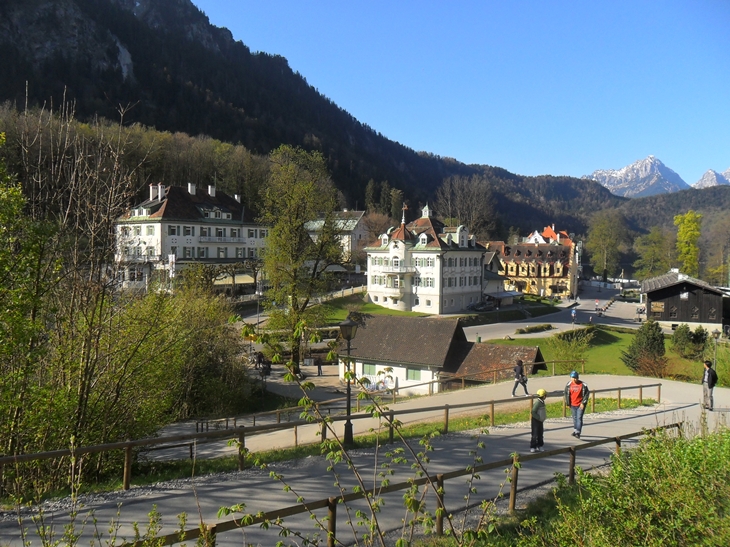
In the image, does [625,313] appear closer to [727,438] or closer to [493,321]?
[493,321]

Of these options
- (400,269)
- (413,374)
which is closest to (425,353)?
(413,374)

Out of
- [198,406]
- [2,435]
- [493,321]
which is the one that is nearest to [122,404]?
[2,435]

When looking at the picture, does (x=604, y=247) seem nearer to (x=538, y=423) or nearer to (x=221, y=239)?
(x=221, y=239)

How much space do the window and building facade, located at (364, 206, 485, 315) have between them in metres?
27.5

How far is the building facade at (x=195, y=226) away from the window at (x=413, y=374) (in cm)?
2715

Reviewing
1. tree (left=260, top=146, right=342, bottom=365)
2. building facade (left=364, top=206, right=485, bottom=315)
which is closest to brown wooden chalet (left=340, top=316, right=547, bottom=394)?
tree (left=260, top=146, right=342, bottom=365)

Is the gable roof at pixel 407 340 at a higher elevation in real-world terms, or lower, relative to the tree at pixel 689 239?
lower

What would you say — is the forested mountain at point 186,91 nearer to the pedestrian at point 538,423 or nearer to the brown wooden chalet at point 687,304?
the pedestrian at point 538,423

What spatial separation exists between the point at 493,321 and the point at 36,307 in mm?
49540

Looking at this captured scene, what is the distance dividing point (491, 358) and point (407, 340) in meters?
Answer: 4.58

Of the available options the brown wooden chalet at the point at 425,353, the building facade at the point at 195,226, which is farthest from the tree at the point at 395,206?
the brown wooden chalet at the point at 425,353

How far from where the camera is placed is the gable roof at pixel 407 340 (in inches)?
1076

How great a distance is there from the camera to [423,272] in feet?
183

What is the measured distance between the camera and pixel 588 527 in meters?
5.86
